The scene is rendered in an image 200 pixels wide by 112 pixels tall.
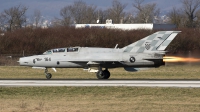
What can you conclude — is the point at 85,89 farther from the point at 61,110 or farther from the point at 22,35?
the point at 22,35

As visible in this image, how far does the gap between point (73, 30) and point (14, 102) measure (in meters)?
51.8

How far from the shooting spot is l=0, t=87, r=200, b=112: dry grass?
69.9ft

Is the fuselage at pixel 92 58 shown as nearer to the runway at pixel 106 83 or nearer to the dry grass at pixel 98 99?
the runway at pixel 106 83

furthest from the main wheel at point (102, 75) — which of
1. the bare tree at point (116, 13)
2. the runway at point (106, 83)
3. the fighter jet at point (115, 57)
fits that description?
the bare tree at point (116, 13)

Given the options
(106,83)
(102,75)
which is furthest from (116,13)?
(106,83)

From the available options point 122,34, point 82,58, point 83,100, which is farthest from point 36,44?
point 83,100

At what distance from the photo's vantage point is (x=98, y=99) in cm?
2472

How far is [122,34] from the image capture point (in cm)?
7025

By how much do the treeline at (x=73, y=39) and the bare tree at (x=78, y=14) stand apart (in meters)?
63.5

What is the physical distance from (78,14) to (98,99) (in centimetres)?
13012

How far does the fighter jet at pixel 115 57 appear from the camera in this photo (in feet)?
118

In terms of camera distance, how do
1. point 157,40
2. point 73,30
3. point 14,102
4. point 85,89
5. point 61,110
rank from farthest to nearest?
point 73,30 < point 157,40 < point 85,89 < point 14,102 < point 61,110

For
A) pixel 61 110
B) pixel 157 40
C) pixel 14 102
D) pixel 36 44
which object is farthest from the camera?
pixel 36 44

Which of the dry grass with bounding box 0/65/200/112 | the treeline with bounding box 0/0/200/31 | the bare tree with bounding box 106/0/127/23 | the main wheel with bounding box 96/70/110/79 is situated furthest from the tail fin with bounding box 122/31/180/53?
the bare tree with bounding box 106/0/127/23
